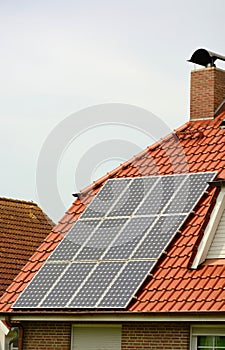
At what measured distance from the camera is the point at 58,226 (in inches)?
1111

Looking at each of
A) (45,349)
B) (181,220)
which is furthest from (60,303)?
(181,220)

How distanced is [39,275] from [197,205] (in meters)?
4.20

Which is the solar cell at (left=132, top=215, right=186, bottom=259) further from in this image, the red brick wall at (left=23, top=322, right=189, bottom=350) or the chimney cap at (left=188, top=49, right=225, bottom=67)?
the chimney cap at (left=188, top=49, right=225, bottom=67)

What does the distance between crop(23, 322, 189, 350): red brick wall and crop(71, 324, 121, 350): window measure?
195 millimetres

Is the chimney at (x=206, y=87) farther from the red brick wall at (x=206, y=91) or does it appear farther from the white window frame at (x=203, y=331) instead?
the white window frame at (x=203, y=331)

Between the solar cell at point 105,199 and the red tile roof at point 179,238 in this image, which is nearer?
the red tile roof at point 179,238

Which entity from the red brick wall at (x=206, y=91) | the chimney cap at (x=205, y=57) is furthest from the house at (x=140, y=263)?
the chimney cap at (x=205, y=57)

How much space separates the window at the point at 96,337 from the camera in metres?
24.4

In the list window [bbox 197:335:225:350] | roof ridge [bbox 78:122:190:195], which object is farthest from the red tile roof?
window [bbox 197:335:225:350]

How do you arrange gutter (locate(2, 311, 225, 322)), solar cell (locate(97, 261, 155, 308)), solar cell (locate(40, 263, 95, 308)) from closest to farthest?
gutter (locate(2, 311, 225, 322))
solar cell (locate(97, 261, 155, 308))
solar cell (locate(40, 263, 95, 308))

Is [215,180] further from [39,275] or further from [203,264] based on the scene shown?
[39,275]

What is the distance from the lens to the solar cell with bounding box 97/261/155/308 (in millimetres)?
23891

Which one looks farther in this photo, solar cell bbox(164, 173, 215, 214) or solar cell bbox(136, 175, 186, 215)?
solar cell bbox(136, 175, 186, 215)

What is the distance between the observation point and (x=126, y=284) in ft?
79.8
